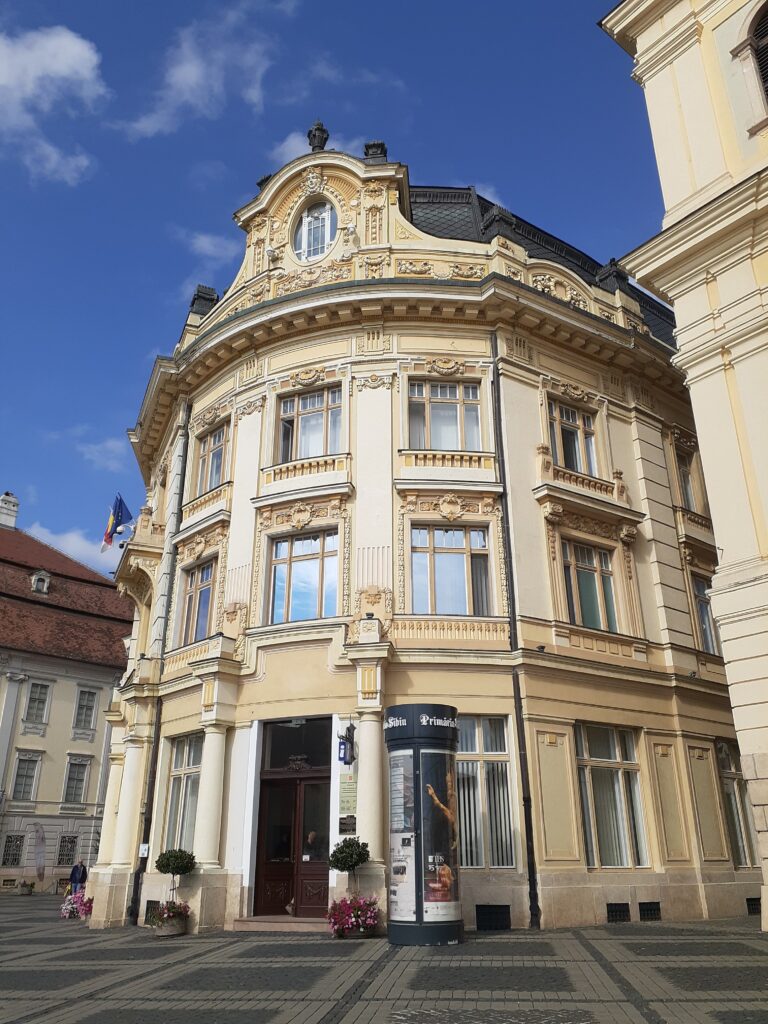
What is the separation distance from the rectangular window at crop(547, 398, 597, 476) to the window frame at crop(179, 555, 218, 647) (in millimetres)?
9512

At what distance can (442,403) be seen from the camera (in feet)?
68.8

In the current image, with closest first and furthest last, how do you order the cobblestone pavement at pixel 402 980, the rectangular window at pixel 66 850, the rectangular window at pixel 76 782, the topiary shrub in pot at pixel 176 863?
1. the cobblestone pavement at pixel 402 980
2. the topiary shrub in pot at pixel 176 863
3. the rectangular window at pixel 66 850
4. the rectangular window at pixel 76 782

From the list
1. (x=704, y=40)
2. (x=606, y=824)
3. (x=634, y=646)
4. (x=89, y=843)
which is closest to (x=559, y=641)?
(x=634, y=646)

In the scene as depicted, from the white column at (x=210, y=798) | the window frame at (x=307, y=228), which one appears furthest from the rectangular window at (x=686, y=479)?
the white column at (x=210, y=798)

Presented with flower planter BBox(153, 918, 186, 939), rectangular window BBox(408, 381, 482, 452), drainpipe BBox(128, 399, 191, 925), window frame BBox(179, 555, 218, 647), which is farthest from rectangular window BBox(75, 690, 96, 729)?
rectangular window BBox(408, 381, 482, 452)

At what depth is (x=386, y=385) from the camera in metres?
20.6

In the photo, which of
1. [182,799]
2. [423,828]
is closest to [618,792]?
[423,828]

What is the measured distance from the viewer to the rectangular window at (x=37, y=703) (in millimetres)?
42375

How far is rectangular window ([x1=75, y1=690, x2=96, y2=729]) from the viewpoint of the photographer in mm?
44375

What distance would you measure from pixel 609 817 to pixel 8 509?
45.9 metres

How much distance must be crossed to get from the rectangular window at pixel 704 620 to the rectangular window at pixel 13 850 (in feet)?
112

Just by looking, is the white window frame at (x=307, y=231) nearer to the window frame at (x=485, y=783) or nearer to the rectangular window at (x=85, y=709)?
the window frame at (x=485, y=783)

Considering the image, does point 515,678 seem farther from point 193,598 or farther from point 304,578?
point 193,598

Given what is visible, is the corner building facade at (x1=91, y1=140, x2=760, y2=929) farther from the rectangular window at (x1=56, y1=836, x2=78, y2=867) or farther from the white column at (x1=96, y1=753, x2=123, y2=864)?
the rectangular window at (x1=56, y1=836, x2=78, y2=867)
